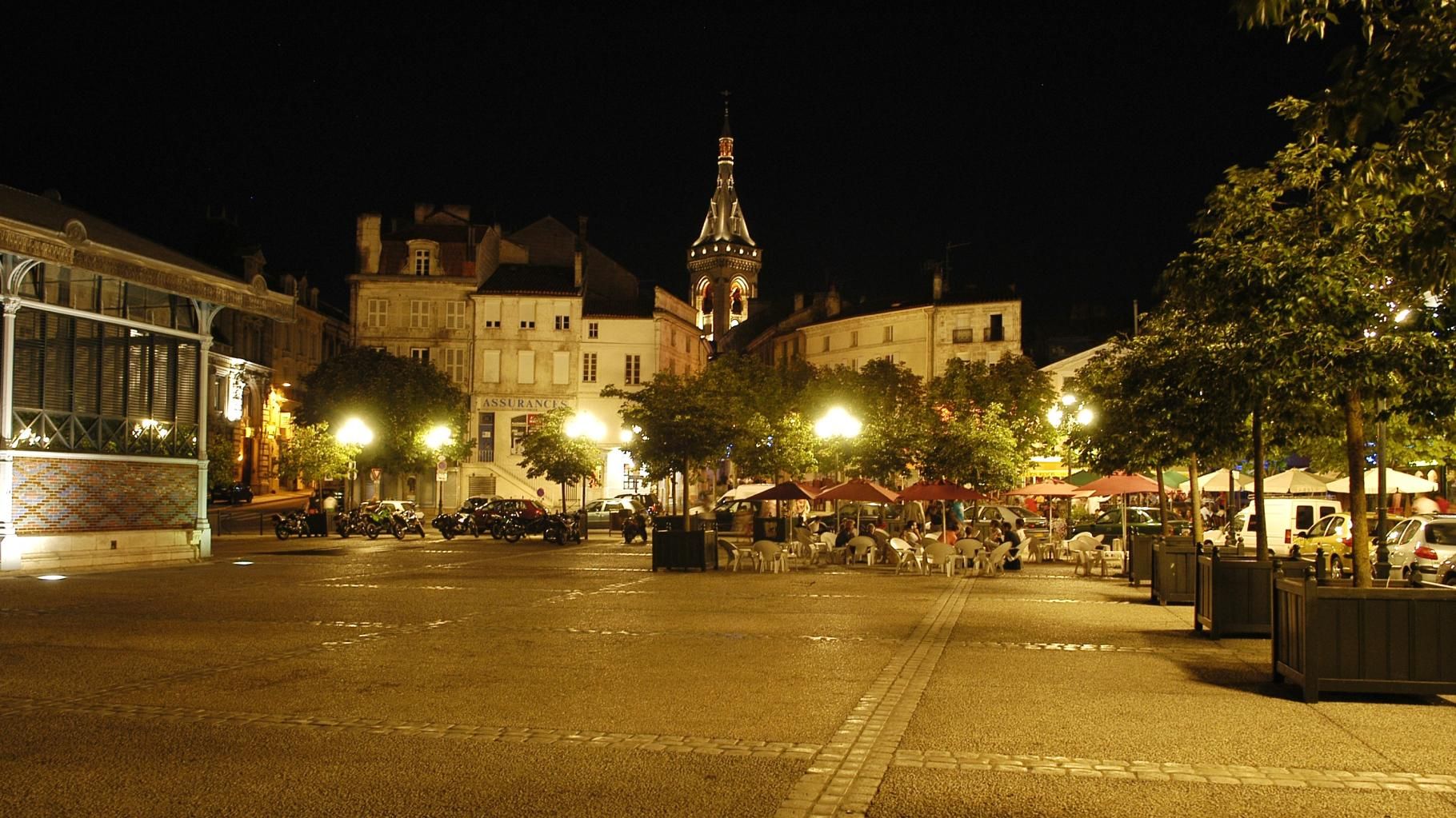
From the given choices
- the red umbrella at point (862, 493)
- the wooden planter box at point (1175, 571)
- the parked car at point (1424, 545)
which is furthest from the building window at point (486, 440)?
the wooden planter box at point (1175, 571)

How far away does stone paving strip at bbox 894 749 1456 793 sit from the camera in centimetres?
737

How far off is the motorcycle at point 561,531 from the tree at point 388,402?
2036 centimetres

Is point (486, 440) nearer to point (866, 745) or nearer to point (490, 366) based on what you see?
point (490, 366)

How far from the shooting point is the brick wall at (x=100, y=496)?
25.0 m

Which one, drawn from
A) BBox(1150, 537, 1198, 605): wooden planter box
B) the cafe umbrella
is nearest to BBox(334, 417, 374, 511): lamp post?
the cafe umbrella

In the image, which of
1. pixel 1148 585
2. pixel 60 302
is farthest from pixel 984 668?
pixel 60 302

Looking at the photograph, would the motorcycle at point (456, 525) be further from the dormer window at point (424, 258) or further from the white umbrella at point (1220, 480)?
the dormer window at point (424, 258)

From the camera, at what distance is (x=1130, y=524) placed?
40938 millimetres

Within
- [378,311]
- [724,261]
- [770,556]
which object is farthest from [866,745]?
[724,261]

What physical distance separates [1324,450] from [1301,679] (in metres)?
34.2

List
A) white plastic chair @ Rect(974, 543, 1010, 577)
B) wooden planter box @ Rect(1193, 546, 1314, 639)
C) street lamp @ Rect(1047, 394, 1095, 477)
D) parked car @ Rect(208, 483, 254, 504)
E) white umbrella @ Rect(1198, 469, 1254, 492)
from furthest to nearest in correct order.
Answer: parked car @ Rect(208, 483, 254, 504) < white umbrella @ Rect(1198, 469, 1254, 492) < street lamp @ Rect(1047, 394, 1095, 477) < white plastic chair @ Rect(974, 543, 1010, 577) < wooden planter box @ Rect(1193, 546, 1314, 639)

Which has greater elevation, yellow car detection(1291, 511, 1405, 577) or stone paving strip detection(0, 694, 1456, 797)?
yellow car detection(1291, 511, 1405, 577)

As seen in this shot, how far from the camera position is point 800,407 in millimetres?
66812

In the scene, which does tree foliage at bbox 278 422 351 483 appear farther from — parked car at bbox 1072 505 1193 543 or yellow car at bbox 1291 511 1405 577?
yellow car at bbox 1291 511 1405 577
